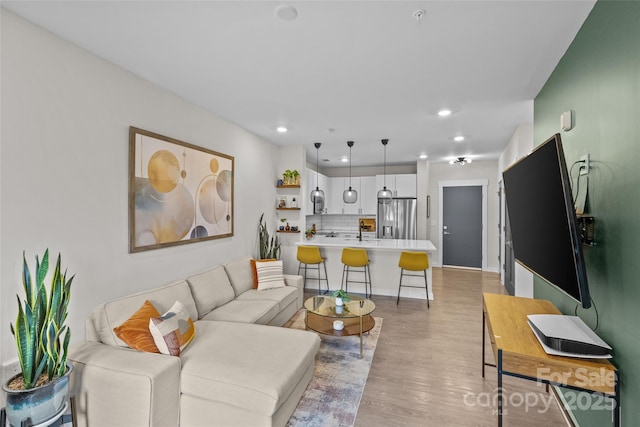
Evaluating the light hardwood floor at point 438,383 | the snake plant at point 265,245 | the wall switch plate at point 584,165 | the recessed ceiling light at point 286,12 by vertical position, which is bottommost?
the light hardwood floor at point 438,383

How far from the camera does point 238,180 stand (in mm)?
4059

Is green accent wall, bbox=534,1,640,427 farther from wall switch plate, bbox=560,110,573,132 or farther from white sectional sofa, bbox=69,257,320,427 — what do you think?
white sectional sofa, bbox=69,257,320,427

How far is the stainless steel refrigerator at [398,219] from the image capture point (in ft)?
22.0

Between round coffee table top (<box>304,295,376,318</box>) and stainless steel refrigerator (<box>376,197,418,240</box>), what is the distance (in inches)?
142

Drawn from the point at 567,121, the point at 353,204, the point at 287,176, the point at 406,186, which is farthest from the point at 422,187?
the point at 567,121

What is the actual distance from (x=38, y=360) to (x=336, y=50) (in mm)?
2593

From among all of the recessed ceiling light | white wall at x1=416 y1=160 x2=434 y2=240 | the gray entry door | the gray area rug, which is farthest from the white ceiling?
the gray entry door

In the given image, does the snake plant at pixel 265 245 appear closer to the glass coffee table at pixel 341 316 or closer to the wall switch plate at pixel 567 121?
the glass coffee table at pixel 341 316

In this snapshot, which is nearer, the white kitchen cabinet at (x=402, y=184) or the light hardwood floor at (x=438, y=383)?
the light hardwood floor at (x=438, y=383)

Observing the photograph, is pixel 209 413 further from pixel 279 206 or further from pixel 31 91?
pixel 279 206

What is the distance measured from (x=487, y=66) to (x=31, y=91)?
3.21m

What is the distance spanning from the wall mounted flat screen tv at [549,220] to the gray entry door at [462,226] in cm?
517

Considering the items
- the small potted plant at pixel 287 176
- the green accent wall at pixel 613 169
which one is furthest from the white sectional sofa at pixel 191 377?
the small potted plant at pixel 287 176

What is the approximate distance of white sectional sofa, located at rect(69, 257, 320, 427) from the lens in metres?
1.71
